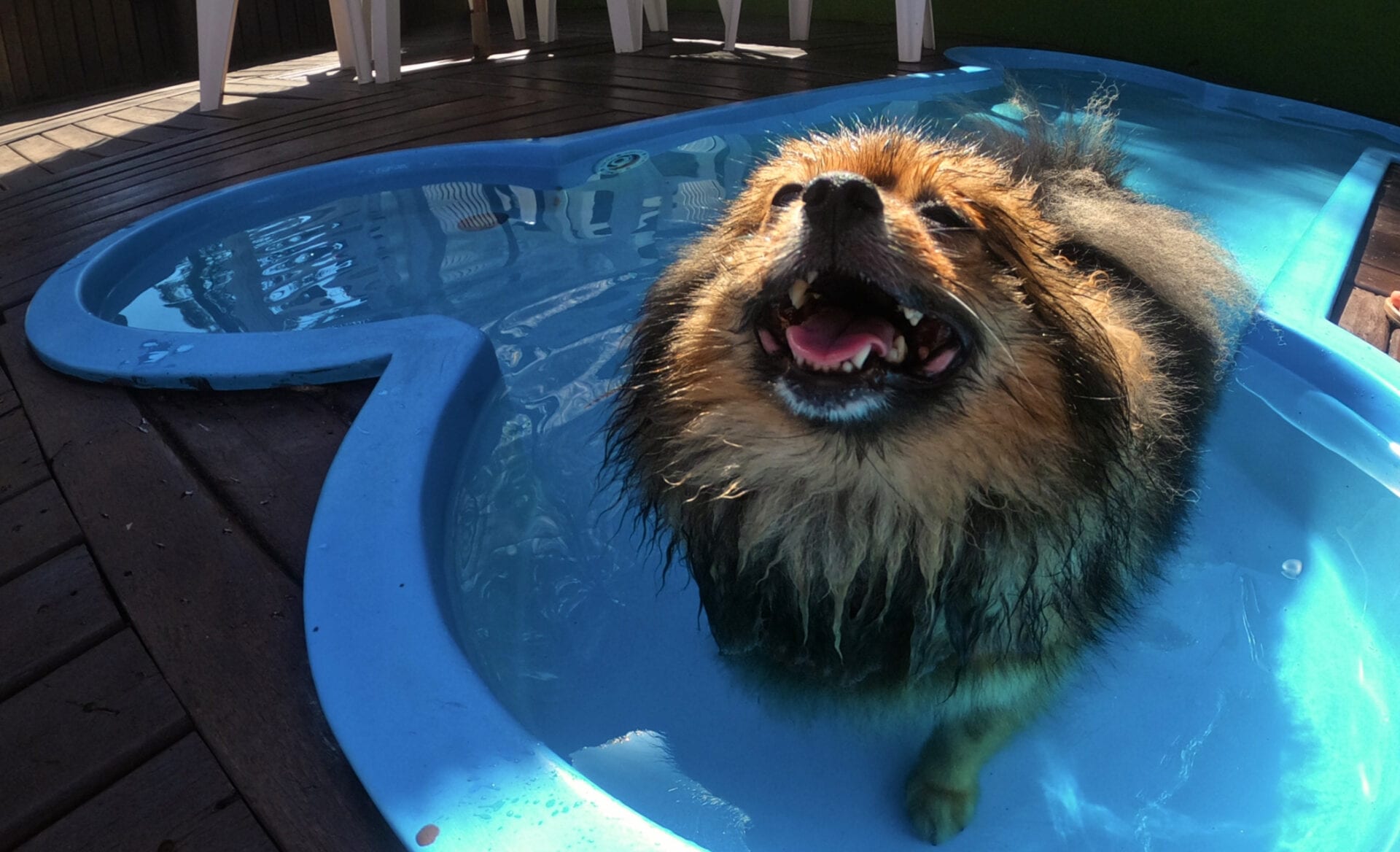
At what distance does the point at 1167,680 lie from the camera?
2.05m

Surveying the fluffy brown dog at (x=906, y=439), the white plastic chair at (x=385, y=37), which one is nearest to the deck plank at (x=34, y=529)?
the fluffy brown dog at (x=906, y=439)

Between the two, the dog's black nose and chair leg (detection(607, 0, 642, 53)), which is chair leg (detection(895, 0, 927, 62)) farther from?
the dog's black nose

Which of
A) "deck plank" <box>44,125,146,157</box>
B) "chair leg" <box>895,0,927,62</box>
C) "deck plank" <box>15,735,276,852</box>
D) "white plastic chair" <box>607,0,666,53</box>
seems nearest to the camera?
"deck plank" <box>15,735,276,852</box>

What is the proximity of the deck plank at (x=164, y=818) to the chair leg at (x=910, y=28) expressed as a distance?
6.38 metres

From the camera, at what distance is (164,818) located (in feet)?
4.56

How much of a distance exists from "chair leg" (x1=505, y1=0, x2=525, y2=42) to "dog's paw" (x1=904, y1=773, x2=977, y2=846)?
802cm

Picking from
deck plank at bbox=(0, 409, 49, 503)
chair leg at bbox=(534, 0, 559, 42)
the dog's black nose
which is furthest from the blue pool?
chair leg at bbox=(534, 0, 559, 42)

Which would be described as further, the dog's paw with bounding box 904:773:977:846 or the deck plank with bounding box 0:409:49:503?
the deck plank with bounding box 0:409:49:503

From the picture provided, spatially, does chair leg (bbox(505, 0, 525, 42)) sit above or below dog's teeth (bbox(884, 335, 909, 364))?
above

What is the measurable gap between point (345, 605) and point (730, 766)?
828 millimetres

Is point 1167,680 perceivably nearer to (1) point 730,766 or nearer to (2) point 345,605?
(1) point 730,766

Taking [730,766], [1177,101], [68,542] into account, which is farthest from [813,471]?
[1177,101]

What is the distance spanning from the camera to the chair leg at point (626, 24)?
700 centimetres

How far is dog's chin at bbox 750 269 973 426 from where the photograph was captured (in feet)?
4.91
